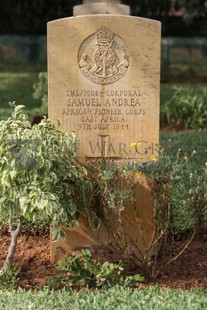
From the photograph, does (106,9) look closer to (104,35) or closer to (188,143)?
(188,143)

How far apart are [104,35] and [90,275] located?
1.66 meters

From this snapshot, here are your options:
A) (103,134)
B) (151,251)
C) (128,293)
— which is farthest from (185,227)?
(128,293)

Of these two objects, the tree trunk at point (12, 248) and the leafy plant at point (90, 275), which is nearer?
the leafy plant at point (90, 275)

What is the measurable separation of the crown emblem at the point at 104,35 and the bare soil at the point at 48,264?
5.38 feet

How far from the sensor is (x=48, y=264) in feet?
18.1

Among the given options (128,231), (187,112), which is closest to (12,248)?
(128,231)

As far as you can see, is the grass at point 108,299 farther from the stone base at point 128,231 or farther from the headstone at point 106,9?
the headstone at point 106,9

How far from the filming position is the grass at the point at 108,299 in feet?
14.5

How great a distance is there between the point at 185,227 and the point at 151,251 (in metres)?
0.77

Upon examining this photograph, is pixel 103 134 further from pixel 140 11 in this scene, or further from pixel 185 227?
pixel 140 11

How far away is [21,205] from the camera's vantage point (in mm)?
4781

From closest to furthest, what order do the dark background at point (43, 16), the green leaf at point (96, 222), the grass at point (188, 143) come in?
the green leaf at point (96, 222), the grass at point (188, 143), the dark background at point (43, 16)

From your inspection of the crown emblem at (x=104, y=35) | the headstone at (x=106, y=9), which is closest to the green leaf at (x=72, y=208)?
the crown emblem at (x=104, y=35)

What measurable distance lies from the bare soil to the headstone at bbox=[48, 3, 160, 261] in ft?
0.60
